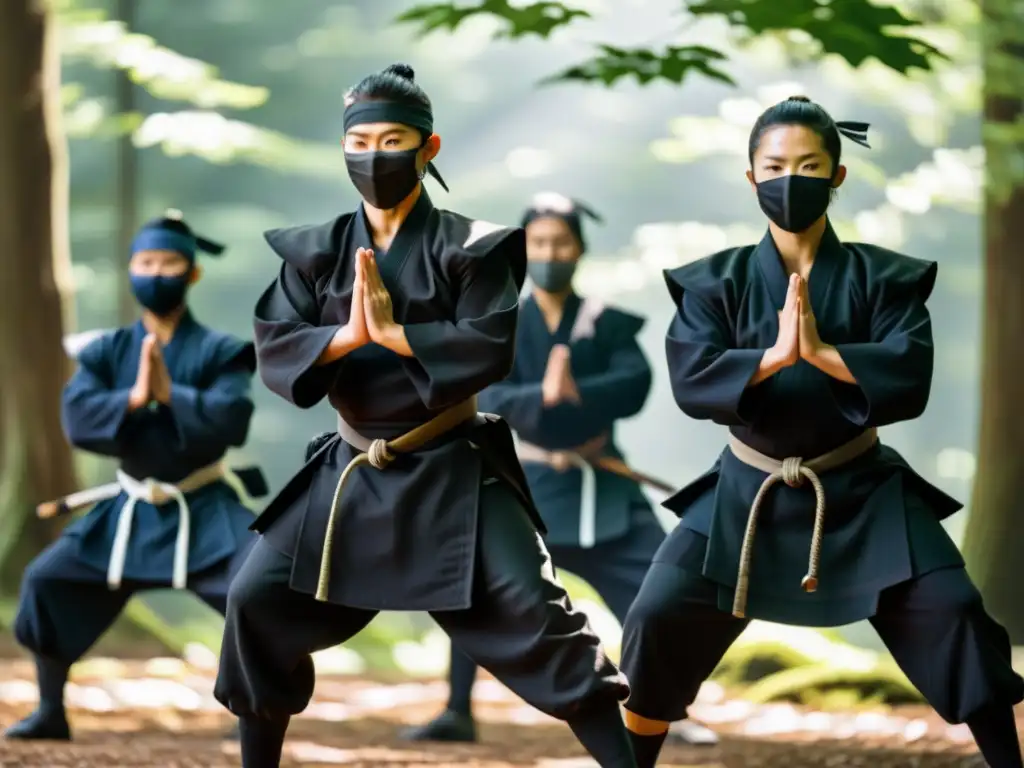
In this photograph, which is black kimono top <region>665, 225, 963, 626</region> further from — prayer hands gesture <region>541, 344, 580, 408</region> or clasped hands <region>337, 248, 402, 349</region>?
prayer hands gesture <region>541, 344, 580, 408</region>

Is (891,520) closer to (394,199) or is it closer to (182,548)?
(394,199)

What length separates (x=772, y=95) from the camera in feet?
24.4

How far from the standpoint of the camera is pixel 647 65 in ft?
20.8

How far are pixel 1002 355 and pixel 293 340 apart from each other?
12.6ft

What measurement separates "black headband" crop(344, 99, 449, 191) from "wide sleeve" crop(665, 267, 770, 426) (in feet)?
2.48

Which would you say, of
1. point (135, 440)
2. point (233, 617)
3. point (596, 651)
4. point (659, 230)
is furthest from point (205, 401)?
point (659, 230)

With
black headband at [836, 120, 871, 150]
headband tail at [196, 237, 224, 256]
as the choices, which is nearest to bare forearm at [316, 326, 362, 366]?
black headband at [836, 120, 871, 150]

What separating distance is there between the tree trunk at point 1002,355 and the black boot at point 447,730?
234 cm

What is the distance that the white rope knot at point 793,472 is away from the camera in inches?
144

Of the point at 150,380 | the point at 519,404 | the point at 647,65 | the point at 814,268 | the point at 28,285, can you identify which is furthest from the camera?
the point at 28,285

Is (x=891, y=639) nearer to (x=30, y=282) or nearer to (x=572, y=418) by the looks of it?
(x=572, y=418)

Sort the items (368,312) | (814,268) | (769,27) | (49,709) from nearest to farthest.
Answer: (368,312), (814,268), (49,709), (769,27)

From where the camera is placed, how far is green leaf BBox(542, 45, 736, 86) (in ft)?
19.0

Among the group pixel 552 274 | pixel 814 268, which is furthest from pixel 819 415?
pixel 552 274
